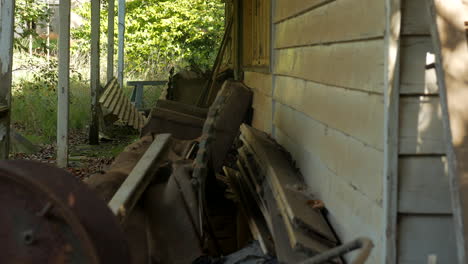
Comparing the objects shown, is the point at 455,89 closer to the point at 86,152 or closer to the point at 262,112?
the point at 262,112

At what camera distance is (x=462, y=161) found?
7.22 ft

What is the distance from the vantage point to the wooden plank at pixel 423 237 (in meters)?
2.56

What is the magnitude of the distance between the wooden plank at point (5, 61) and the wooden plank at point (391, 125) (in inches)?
184

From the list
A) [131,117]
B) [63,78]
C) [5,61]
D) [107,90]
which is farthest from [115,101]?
[5,61]

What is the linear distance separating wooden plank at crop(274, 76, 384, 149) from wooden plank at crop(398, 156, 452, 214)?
0.56ft

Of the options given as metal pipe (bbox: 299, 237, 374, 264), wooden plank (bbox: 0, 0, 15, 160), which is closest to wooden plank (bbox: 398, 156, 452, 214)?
metal pipe (bbox: 299, 237, 374, 264)

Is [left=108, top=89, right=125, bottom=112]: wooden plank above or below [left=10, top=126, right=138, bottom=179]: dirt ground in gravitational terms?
above

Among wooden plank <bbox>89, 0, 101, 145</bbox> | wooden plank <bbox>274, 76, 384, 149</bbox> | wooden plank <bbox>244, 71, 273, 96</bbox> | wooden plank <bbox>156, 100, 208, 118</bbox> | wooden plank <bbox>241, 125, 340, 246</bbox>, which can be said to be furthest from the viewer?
wooden plank <bbox>89, 0, 101, 145</bbox>

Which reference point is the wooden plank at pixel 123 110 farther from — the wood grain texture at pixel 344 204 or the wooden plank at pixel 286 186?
the wood grain texture at pixel 344 204

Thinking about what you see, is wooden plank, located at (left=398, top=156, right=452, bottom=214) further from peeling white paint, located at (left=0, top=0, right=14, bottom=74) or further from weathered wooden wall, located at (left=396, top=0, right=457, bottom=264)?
peeling white paint, located at (left=0, top=0, right=14, bottom=74)

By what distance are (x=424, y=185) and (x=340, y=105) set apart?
1.00 m

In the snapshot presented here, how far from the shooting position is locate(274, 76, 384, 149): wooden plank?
280cm

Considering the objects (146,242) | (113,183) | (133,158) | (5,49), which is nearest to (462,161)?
(146,242)

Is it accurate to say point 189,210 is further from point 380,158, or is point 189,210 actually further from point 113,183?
point 380,158
